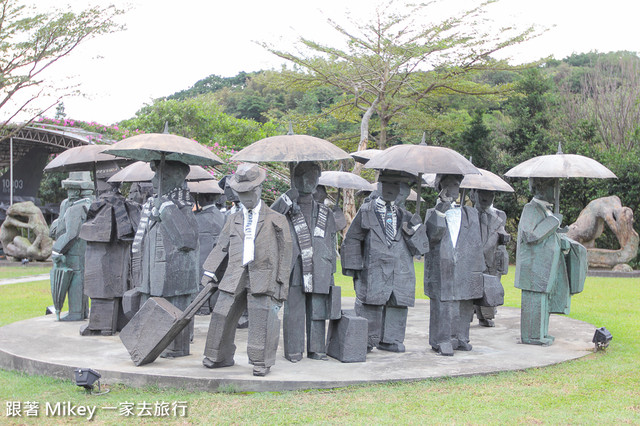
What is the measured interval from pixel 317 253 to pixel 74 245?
4.27 metres

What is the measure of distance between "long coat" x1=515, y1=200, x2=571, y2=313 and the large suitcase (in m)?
4.08

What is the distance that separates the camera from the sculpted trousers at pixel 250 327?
642 cm

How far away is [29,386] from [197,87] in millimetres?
44581

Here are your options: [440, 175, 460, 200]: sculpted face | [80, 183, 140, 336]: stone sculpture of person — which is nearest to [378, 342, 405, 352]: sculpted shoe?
[440, 175, 460, 200]: sculpted face

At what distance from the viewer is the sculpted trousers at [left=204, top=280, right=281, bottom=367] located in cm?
642

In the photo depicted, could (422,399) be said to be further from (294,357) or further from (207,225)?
(207,225)

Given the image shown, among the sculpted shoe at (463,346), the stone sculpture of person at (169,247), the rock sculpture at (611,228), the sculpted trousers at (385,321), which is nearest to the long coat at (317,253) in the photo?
the sculpted trousers at (385,321)

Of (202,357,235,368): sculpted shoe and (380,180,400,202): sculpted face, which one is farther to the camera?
(380,180,400,202): sculpted face

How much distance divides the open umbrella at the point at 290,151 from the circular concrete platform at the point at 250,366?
2143mm

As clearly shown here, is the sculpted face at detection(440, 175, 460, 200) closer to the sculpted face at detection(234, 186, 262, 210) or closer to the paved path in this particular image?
the sculpted face at detection(234, 186, 262, 210)

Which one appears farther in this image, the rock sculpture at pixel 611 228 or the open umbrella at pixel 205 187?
the rock sculpture at pixel 611 228

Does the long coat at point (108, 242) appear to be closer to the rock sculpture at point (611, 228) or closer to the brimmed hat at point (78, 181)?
the brimmed hat at point (78, 181)

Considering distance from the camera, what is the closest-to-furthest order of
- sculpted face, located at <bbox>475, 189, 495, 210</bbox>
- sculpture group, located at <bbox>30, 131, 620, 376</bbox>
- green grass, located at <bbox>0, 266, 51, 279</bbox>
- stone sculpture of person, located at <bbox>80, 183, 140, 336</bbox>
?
sculpture group, located at <bbox>30, 131, 620, 376</bbox> → stone sculpture of person, located at <bbox>80, 183, 140, 336</bbox> → sculpted face, located at <bbox>475, 189, 495, 210</bbox> → green grass, located at <bbox>0, 266, 51, 279</bbox>

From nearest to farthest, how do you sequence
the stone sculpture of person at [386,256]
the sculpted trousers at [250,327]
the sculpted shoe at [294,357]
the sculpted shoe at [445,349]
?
1. the sculpted trousers at [250,327]
2. the sculpted shoe at [294,357]
3. the sculpted shoe at [445,349]
4. the stone sculpture of person at [386,256]
